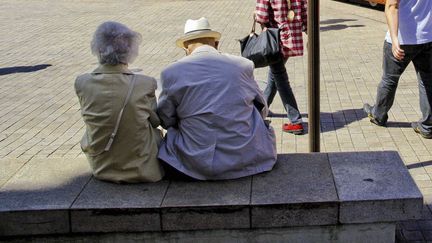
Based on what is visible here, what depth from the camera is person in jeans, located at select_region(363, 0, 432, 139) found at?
17.6 feet

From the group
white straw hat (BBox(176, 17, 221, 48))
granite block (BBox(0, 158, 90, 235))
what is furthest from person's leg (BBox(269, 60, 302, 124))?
granite block (BBox(0, 158, 90, 235))

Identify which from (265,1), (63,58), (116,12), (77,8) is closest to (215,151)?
(265,1)

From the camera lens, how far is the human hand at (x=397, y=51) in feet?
17.6

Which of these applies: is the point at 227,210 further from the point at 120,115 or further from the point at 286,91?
the point at 286,91

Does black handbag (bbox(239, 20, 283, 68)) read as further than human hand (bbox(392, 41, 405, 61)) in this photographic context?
Yes

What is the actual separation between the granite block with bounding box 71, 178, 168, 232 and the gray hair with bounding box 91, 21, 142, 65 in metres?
0.80

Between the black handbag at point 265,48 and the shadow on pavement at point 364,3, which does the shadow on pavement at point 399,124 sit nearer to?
the black handbag at point 265,48

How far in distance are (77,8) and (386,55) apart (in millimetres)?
14483

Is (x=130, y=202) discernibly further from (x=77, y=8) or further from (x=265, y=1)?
(x=77, y=8)

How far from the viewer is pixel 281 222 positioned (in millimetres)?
3580

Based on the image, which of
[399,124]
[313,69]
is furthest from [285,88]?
[313,69]

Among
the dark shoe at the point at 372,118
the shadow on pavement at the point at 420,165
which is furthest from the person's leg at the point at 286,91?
the shadow on pavement at the point at 420,165

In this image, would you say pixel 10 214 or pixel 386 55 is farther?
pixel 386 55

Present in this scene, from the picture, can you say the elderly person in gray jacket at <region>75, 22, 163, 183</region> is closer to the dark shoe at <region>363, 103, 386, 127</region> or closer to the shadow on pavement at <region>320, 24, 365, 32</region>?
the dark shoe at <region>363, 103, 386, 127</region>
